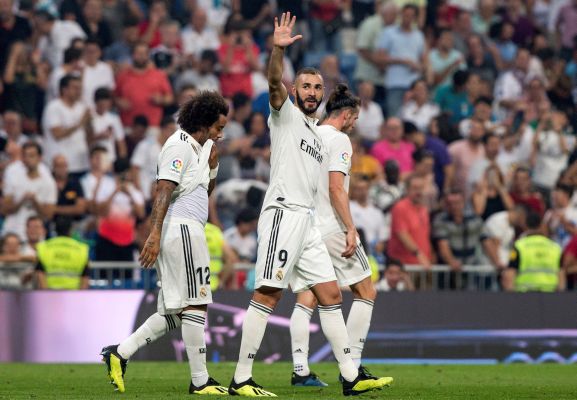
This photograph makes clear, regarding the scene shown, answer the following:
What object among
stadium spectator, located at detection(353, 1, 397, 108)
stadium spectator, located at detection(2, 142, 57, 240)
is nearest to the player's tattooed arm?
stadium spectator, located at detection(2, 142, 57, 240)

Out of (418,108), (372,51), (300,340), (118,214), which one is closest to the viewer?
(300,340)

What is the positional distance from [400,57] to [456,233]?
454cm

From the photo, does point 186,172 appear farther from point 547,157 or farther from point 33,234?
point 547,157

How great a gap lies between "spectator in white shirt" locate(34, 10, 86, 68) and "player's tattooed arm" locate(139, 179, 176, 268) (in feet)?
35.0

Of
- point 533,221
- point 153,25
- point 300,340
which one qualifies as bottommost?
point 300,340

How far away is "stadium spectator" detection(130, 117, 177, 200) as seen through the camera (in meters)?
19.4

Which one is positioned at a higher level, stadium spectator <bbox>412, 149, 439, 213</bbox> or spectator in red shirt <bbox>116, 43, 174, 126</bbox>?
spectator in red shirt <bbox>116, 43, 174, 126</bbox>

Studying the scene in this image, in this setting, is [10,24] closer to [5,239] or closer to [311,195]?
[5,239]

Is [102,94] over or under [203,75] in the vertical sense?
under

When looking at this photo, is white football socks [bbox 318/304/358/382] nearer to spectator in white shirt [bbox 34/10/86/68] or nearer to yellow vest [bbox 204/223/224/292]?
yellow vest [bbox 204/223/224/292]

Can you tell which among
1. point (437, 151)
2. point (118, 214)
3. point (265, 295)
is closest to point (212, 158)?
point (265, 295)

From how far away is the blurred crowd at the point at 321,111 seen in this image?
60.2ft

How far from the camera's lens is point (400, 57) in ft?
73.5

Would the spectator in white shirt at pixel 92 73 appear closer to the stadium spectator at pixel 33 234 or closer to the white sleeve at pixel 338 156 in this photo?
the stadium spectator at pixel 33 234
